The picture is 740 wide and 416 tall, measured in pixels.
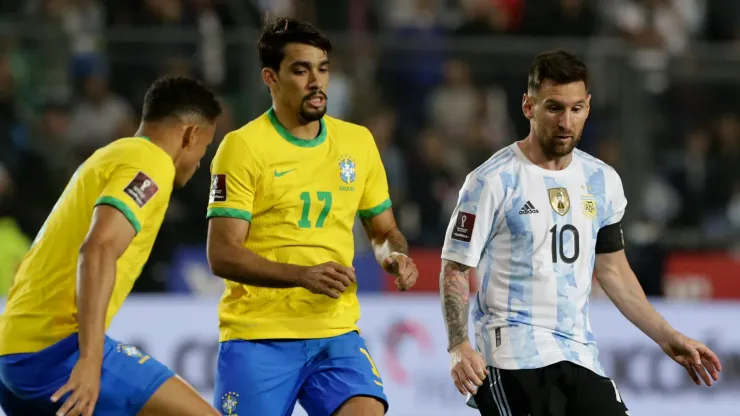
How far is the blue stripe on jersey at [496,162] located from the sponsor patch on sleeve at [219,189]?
3.85ft

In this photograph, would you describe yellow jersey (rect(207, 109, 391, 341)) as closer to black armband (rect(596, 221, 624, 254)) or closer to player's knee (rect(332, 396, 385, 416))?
player's knee (rect(332, 396, 385, 416))

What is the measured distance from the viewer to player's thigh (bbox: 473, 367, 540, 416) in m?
5.36

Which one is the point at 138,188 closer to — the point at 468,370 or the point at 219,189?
the point at 219,189

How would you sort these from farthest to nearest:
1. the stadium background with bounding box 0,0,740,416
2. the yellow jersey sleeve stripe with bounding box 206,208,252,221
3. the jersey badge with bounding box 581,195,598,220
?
the stadium background with bounding box 0,0,740,416 < the yellow jersey sleeve stripe with bounding box 206,208,252,221 < the jersey badge with bounding box 581,195,598,220

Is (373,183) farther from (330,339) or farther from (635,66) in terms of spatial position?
(635,66)

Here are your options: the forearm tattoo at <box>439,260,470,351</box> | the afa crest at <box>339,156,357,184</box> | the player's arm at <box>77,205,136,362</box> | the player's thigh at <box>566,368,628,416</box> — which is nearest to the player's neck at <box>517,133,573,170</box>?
the forearm tattoo at <box>439,260,470,351</box>

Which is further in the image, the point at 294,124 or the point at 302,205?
the point at 294,124

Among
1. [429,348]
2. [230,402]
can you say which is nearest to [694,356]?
[230,402]

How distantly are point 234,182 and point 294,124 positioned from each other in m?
0.44

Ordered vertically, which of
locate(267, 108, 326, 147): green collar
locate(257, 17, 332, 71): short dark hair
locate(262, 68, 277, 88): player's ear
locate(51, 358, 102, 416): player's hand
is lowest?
locate(51, 358, 102, 416): player's hand

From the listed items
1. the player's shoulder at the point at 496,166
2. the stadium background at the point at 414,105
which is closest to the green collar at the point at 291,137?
the player's shoulder at the point at 496,166

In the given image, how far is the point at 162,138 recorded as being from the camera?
17.8 feet

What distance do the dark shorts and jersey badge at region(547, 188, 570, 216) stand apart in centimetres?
68

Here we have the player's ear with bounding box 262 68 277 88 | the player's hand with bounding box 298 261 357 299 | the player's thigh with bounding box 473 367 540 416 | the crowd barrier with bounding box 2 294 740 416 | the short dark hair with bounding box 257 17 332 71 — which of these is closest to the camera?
the player's hand with bounding box 298 261 357 299
